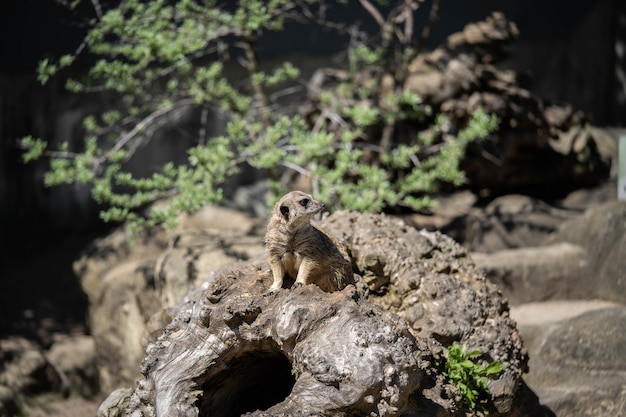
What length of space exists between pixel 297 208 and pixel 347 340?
63 cm

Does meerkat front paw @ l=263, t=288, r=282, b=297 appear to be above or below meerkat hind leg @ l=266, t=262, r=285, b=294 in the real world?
below

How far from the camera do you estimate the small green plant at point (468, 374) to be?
4.00 m

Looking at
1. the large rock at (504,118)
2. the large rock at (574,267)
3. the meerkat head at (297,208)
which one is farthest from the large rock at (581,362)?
the large rock at (504,118)

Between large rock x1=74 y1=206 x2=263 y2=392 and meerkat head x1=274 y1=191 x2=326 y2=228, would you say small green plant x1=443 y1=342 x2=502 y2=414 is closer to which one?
meerkat head x1=274 y1=191 x2=326 y2=228

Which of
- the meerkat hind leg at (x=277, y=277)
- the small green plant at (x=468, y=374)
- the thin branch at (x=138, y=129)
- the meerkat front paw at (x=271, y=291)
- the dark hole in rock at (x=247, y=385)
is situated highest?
the meerkat hind leg at (x=277, y=277)

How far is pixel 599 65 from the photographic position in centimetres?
1082

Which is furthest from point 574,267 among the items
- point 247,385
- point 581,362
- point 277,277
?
point 277,277

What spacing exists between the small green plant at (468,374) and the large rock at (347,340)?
69 mm

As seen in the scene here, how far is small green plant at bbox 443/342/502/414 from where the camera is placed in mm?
4000

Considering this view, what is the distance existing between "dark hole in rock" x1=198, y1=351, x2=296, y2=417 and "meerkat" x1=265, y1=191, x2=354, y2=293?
1.39 feet

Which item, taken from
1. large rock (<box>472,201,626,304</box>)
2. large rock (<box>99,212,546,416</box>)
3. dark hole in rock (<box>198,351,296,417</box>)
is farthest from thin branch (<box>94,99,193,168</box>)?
dark hole in rock (<box>198,351,296,417</box>)

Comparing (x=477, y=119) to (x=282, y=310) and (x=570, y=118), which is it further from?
(x=282, y=310)

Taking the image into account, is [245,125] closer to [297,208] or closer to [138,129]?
[138,129]

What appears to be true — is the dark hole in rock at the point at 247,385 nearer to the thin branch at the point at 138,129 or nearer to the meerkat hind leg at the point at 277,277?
the meerkat hind leg at the point at 277,277
